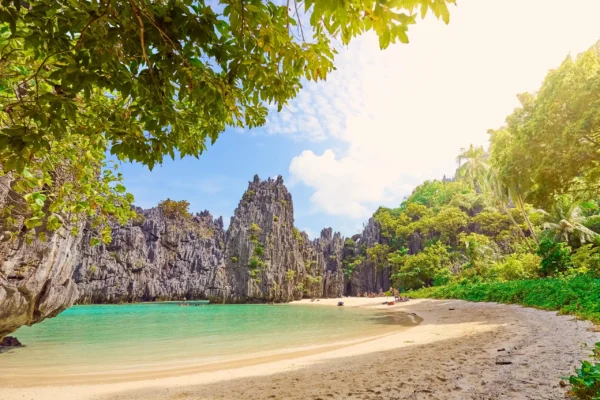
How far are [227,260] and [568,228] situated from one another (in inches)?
1821

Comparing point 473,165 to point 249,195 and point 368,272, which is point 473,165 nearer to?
point 368,272

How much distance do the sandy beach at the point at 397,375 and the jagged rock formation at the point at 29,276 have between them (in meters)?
1.86

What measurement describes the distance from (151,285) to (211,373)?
62.6m

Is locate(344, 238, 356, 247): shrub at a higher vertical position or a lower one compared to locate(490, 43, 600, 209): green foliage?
higher

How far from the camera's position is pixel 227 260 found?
5425 centimetres

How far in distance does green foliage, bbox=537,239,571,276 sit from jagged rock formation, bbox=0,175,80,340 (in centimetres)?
2691

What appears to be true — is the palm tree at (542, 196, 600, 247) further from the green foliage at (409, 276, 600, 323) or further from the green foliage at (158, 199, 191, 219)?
the green foliage at (158, 199, 191, 219)

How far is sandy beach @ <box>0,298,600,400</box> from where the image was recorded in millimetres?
4688

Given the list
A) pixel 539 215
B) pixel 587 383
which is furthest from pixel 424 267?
pixel 587 383

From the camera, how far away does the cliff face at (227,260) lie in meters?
52.9

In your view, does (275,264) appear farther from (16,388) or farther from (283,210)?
(16,388)

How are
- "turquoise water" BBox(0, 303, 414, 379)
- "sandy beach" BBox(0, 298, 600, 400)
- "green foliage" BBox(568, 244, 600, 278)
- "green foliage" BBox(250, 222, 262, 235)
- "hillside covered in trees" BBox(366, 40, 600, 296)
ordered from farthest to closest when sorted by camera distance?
"green foliage" BBox(250, 222, 262, 235) < "green foliage" BBox(568, 244, 600, 278) < "turquoise water" BBox(0, 303, 414, 379) < "hillside covered in trees" BBox(366, 40, 600, 296) < "sandy beach" BBox(0, 298, 600, 400)

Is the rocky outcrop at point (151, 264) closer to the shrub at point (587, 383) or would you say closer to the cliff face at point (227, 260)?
the cliff face at point (227, 260)

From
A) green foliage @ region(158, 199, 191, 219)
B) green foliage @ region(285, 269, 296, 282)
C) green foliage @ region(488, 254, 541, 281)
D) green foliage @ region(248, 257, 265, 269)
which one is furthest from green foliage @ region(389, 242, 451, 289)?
green foliage @ region(158, 199, 191, 219)
